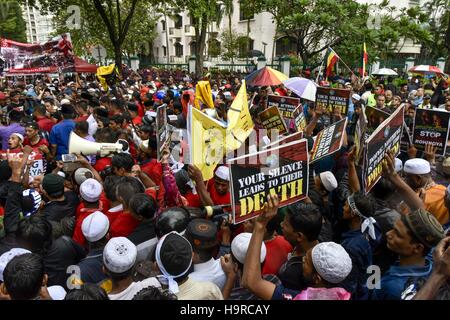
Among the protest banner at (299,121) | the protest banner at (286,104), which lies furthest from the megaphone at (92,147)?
the protest banner at (286,104)

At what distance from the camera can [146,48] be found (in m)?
49.1

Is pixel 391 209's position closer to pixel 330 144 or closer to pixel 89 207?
pixel 330 144

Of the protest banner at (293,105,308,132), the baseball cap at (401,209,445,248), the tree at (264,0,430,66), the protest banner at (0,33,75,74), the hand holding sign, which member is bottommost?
the baseball cap at (401,209,445,248)

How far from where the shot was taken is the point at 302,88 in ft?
25.1

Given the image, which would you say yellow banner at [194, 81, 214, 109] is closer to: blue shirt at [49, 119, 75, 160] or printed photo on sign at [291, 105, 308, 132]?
printed photo on sign at [291, 105, 308, 132]

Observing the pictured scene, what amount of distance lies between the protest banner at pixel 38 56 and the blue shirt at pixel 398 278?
1117 cm

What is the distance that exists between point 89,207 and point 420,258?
281cm

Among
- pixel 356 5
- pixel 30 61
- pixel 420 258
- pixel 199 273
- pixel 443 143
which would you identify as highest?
pixel 356 5

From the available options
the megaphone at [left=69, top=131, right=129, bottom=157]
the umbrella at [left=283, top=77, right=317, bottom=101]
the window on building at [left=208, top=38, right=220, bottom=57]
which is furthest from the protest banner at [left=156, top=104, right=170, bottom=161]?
the window on building at [left=208, top=38, right=220, bottom=57]

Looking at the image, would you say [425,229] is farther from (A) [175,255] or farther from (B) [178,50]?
(B) [178,50]

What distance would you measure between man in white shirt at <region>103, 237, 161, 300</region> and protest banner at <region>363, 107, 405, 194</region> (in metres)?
1.82

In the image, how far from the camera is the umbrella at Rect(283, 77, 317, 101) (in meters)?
7.54

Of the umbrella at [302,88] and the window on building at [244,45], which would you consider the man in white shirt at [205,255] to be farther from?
the window on building at [244,45]

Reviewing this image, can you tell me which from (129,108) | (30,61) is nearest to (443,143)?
(129,108)
